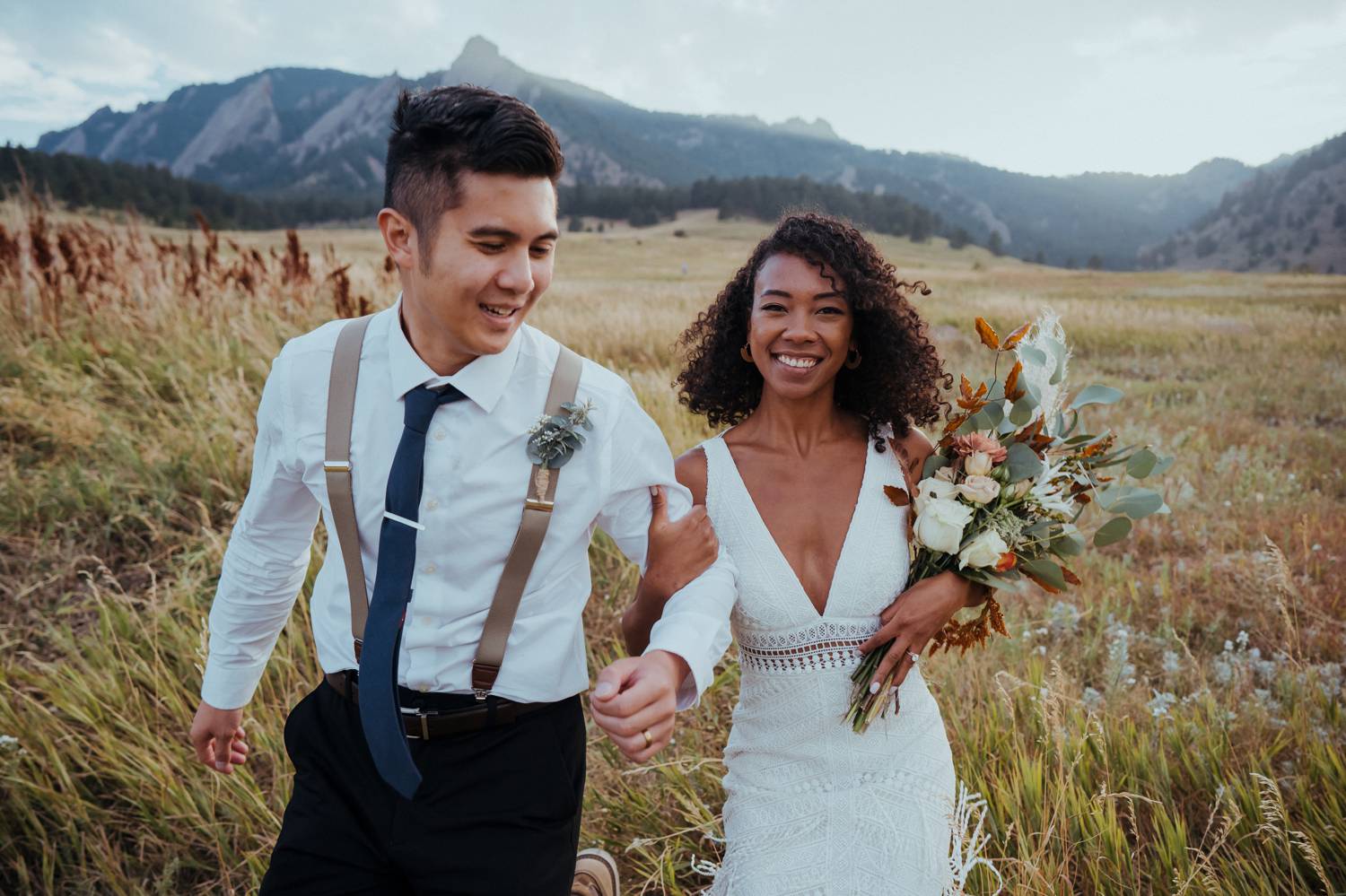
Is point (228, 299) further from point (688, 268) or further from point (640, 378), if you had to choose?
point (688, 268)

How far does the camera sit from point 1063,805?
7.20 feet

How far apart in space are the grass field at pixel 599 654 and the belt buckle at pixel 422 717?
0.87 m

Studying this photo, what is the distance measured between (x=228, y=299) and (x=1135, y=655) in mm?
7337

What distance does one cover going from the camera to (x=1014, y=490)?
223 cm

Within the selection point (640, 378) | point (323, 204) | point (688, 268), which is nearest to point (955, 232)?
point (688, 268)

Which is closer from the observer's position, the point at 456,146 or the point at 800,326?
the point at 456,146

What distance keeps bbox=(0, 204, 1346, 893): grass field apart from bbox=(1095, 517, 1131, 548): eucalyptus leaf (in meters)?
0.29

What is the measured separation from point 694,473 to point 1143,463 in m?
1.40

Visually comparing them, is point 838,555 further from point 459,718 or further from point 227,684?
point 227,684

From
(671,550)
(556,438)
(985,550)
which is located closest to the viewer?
(556,438)

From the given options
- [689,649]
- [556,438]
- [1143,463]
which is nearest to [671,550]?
[689,649]

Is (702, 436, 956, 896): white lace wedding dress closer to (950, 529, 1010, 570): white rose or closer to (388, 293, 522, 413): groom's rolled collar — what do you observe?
(950, 529, 1010, 570): white rose

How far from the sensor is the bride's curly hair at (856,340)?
8.21 feet

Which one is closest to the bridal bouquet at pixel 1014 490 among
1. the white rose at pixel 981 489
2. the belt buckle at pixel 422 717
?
the white rose at pixel 981 489
